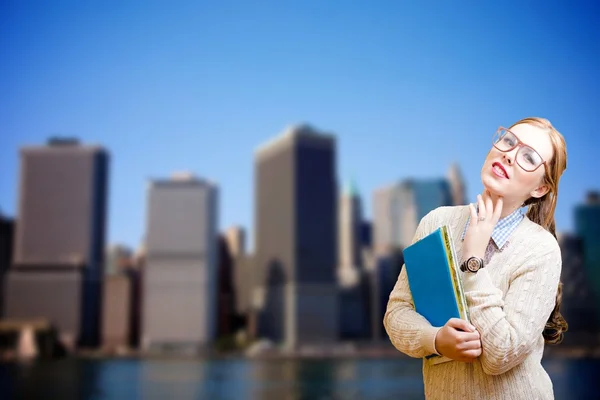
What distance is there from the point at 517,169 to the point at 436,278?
1.21 feet

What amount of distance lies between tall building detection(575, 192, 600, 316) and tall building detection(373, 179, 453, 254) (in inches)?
854

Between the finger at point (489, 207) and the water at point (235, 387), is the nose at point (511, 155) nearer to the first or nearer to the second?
the finger at point (489, 207)

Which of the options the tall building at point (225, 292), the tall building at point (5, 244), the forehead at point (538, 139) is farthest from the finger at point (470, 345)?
the tall building at point (5, 244)

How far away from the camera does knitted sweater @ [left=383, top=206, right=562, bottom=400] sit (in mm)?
1789

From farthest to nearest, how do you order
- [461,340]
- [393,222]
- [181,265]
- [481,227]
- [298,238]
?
[393,222] → [181,265] → [298,238] → [481,227] → [461,340]

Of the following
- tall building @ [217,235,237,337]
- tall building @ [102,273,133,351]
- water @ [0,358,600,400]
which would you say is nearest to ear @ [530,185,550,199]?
water @ [0,358,600,400]

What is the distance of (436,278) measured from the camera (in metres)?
1.82

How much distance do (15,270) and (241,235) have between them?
44452 millimetres

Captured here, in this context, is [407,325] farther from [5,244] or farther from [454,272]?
[5,244]

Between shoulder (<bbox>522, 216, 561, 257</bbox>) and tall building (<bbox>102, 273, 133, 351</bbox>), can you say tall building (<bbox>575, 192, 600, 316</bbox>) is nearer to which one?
tall building (<bbox>102, 273, 133, 351</bbox>)

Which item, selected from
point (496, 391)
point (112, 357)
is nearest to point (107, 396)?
point (496, 391)

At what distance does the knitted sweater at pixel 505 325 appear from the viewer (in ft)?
5.87

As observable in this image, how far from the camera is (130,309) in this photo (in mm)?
127688

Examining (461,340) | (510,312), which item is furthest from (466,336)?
(510,312)
